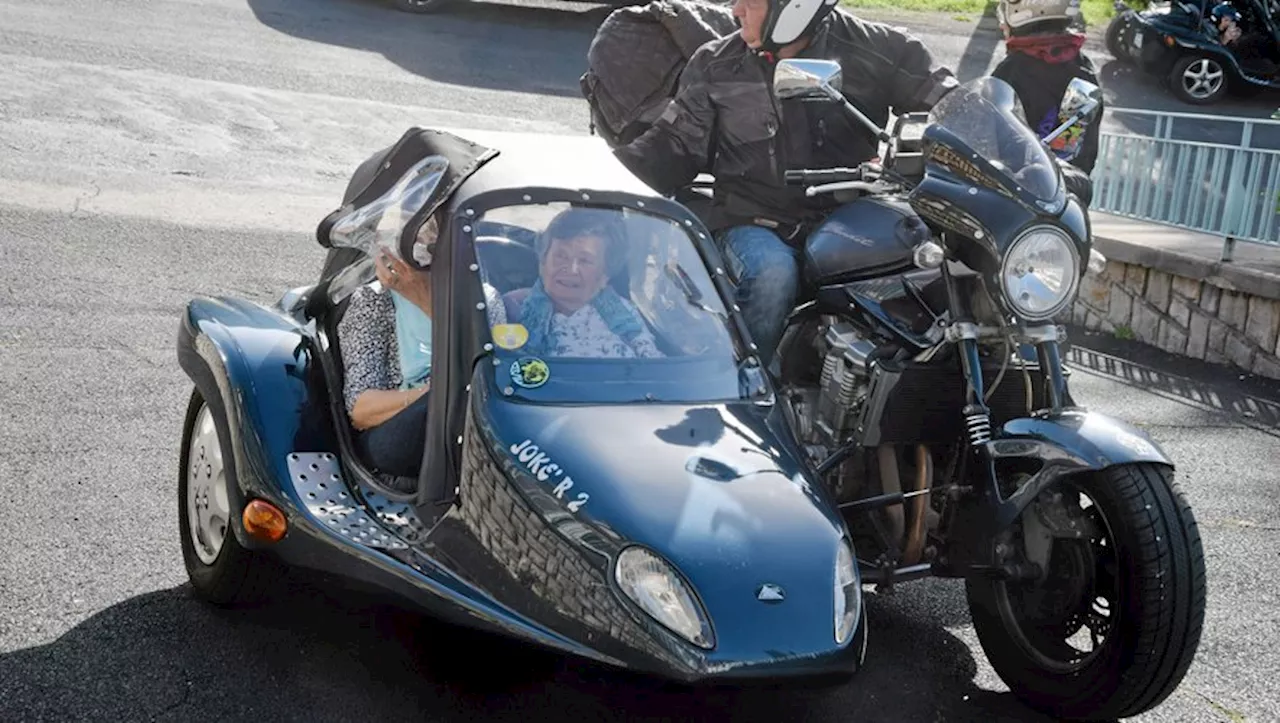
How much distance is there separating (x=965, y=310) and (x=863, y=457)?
579 mm

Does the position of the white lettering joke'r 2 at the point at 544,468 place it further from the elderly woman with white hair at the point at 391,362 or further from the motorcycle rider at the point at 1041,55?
the motorcycle rider at the point at 1041,55

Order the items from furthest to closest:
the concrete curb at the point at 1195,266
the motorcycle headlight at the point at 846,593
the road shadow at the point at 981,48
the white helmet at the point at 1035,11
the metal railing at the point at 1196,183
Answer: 1. the road shadow at the point at 981,48
2. the metal railing at the point at 1196,183
3. the concrete curb at the point at 1195,266
4. the white helmet at the point at 1035,11
5. the motorcycle headlight at the point at 846,593

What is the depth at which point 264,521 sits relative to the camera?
4363 mm

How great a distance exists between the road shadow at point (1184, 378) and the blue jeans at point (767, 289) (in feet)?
12.0

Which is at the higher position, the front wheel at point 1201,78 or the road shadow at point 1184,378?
the road shadow at point 1184,378

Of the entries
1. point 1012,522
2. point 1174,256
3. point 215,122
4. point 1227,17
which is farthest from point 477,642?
point 1227,17

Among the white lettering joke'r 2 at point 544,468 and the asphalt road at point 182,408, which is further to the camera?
the asphalt road at point 182,408

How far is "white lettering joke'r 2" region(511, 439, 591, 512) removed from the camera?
390 cm

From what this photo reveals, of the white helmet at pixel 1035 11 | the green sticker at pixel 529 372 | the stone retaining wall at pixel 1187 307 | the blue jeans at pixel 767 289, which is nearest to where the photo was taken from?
the green sticker at pixel 529 372

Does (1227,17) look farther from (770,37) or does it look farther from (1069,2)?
(770,37)

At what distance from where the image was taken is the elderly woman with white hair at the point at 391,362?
456 centimetres

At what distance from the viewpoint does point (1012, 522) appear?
14.6ft

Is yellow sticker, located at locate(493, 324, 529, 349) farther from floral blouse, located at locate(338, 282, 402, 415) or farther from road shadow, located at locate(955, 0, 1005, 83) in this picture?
road shadow, located at locate(955, 0, 1005, 83)

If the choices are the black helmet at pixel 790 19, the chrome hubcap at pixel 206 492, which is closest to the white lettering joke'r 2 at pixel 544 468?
the chrome hubcap at pixel 206 492
